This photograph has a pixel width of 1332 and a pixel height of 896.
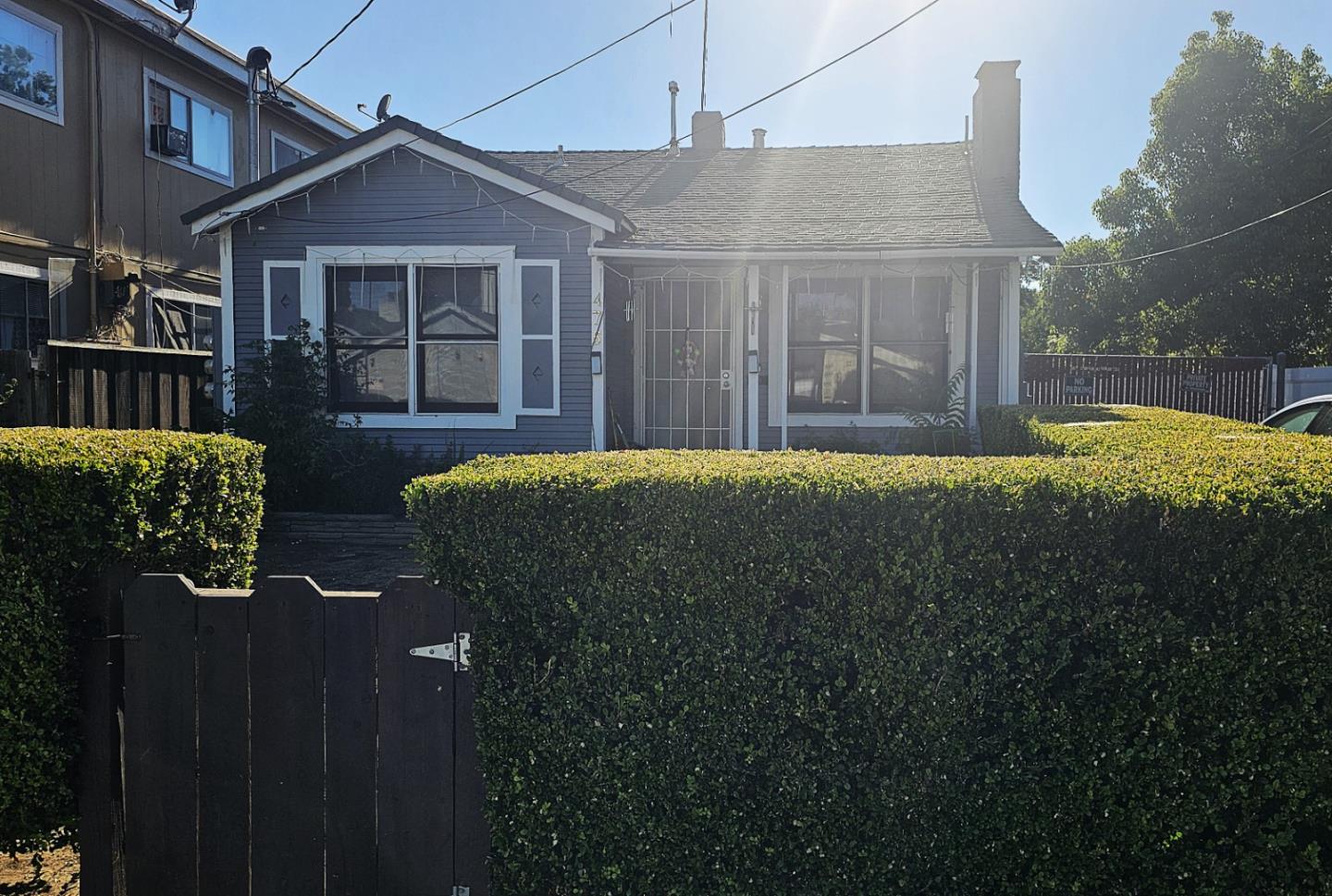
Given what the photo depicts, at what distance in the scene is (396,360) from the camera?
1102cm

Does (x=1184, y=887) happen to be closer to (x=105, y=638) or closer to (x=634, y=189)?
(x=105, y=638)

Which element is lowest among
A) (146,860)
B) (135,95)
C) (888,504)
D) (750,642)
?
(146,860)

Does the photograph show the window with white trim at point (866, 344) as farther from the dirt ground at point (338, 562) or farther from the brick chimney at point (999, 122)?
the dirt ground at point (338, 562)

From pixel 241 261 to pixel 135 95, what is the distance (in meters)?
4.64

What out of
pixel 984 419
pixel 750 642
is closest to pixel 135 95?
pixel 984 419

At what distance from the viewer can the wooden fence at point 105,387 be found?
9266 millimetres

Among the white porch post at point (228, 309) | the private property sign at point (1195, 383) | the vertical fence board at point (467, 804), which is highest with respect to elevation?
the white porch post at point (228, 309)

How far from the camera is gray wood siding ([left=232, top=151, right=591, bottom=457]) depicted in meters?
10.7

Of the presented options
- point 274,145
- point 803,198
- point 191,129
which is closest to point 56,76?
point 191,129

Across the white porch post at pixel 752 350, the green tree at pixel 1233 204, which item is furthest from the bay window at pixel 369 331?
the green tree at pixel 1233 204

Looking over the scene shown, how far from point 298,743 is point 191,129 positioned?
47.7ft

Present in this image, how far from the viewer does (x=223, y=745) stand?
117 inches

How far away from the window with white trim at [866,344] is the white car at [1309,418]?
410 centimetres

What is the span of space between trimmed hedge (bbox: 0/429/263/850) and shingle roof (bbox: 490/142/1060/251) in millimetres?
7994
